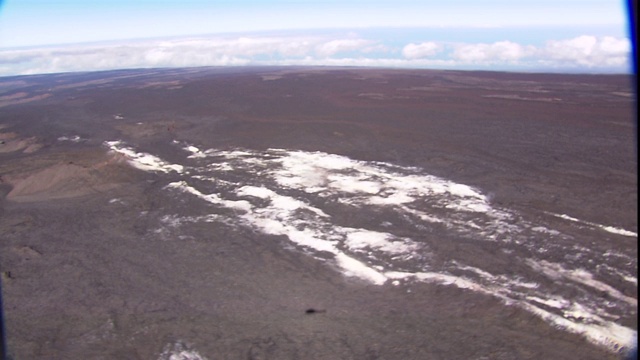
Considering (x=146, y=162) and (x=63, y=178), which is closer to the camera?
(x=63, y=178)

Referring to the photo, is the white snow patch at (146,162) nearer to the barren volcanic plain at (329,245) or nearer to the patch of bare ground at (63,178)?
the barren volcanic plain at (329,245)

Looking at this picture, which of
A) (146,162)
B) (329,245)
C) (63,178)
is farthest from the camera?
(146,162)

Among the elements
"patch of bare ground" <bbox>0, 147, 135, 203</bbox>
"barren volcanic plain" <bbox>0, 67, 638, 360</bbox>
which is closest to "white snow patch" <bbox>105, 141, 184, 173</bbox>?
"barren volcanic plain" <bbox>0, 67, 638, 360</bbox>

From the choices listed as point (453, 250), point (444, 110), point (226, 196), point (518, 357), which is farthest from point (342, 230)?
point (444, 110)

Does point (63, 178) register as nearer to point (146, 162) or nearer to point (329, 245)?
point (146, 162)

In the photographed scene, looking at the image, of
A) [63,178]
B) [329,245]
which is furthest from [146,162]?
[329,245]

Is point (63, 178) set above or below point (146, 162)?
below

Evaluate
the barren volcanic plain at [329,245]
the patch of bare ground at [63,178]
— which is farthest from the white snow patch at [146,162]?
the patch of bare ground at [63,178]

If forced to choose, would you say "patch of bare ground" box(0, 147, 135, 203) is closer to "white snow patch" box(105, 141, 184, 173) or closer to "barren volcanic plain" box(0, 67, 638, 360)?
"barren volcanic plain" box(0, 67, 638, 360)
